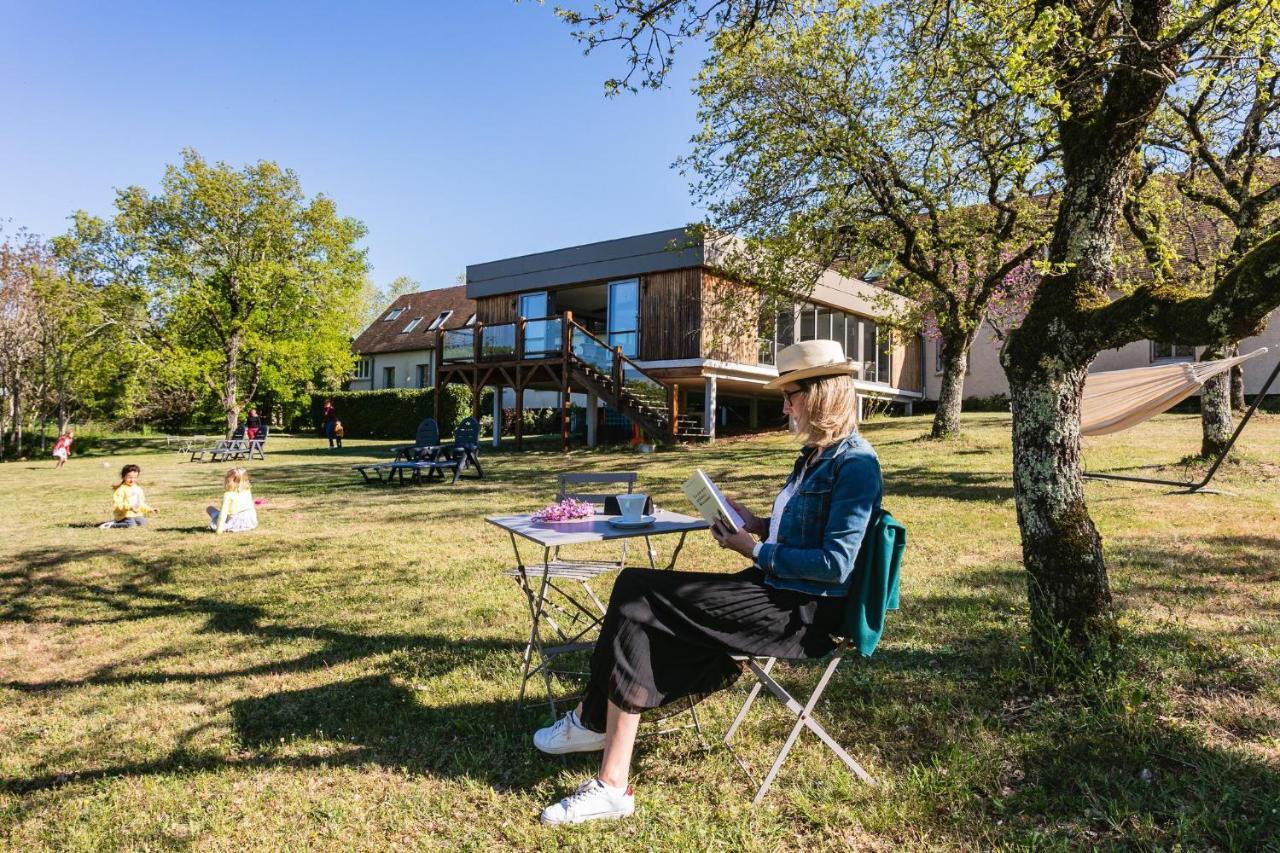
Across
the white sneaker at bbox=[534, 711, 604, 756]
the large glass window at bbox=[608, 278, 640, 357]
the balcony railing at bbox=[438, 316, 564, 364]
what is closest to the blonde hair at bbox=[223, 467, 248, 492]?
the white sneaker at bbox=[534, 711, 604, 756]

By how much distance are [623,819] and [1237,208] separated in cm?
1135

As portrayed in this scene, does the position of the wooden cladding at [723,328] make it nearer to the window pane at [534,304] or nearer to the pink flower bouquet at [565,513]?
the window pane at [534,304]

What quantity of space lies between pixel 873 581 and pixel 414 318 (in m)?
36.9

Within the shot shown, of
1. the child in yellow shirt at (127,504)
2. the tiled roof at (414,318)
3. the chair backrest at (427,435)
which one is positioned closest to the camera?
the child in yellow shirt at (127,504)

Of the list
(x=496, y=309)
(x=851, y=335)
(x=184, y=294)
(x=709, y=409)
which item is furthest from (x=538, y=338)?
(x=184, y=294)

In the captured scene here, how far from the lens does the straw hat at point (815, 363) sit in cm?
274

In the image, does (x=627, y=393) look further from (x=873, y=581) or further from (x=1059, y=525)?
(x=873, y=581)

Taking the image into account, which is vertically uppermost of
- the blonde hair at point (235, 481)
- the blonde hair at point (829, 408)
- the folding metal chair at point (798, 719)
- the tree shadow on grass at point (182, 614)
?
the blonde hair at point (829, 408)

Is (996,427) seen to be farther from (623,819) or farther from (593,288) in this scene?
(623,819)

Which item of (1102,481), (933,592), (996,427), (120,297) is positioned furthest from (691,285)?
(120,297)

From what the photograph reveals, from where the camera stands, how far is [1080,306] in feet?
10.6

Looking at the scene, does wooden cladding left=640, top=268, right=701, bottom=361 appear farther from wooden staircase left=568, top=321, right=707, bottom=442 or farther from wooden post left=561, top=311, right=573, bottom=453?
wooden post left=561, top=311, right=573, bottom=453

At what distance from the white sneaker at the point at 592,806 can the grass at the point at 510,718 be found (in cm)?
5

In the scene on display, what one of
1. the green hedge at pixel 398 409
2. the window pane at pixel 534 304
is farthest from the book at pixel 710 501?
the green hedge at pixel 398 409
